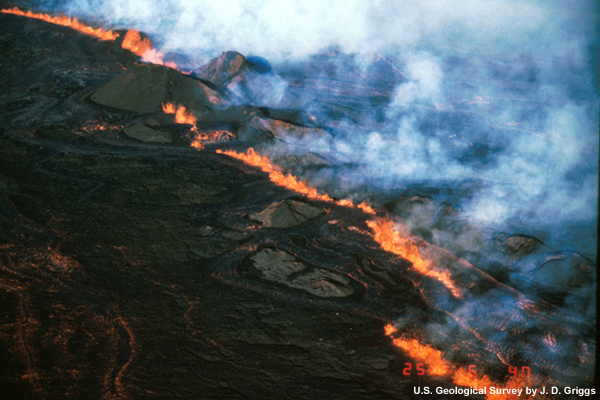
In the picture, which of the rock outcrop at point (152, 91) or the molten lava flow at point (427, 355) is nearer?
the molten lava flow at point (427, 355)

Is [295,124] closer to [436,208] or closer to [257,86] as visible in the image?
[257,86]

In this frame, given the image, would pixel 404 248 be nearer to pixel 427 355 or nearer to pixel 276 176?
pixel 427 355

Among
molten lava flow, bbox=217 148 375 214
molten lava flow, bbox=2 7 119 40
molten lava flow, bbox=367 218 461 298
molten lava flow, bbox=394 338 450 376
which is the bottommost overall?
molten lava flow, bbox=394 338 450 376

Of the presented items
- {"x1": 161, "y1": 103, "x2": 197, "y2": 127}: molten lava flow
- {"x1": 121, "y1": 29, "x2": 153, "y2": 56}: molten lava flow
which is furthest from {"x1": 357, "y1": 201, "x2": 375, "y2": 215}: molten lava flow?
{"x1": 121, "y1": 29, "x2": 153, "y2": 56}: molten lava flow

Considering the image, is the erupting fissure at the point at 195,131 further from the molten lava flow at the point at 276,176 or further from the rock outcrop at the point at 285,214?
the rock outcrop at the point at 285,214

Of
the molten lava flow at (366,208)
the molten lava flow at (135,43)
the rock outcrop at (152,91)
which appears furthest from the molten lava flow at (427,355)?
the molten lava flow at (135,43)

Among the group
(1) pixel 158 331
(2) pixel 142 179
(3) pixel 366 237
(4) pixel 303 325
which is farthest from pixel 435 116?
(1) pixel 158 331

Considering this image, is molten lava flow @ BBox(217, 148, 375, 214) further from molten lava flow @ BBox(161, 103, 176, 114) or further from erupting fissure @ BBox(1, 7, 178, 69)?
erupting fissure @ BBox(1, 7, 178, 69)
